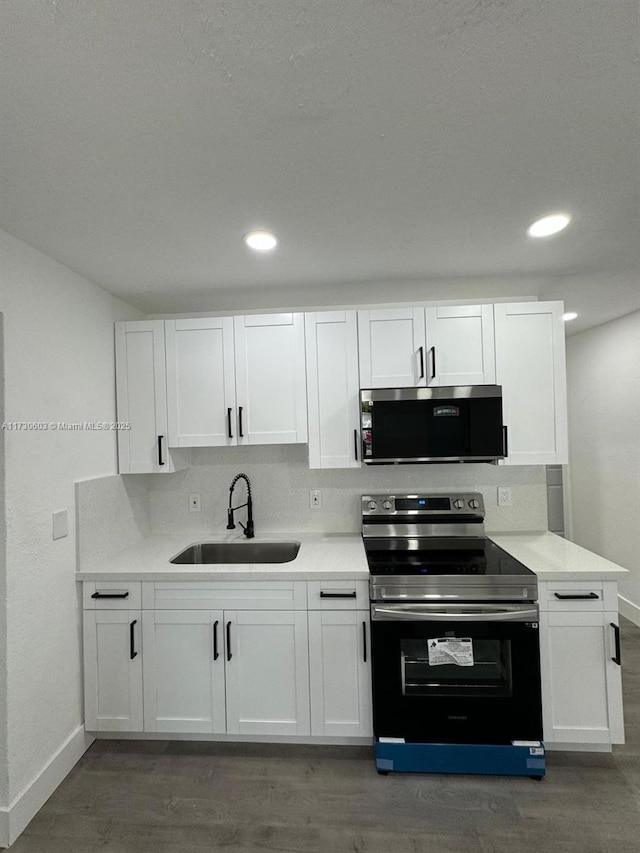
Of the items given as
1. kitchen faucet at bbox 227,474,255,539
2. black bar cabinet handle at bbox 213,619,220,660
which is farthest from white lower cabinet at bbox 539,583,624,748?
kitchen faucet at bbox 227,474,255,539

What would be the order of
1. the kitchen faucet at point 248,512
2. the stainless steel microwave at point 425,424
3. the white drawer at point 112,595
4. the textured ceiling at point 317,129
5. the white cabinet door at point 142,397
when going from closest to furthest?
the textured ceiling at point 317,129, the white drawer at point 112,595, the stainless steel microwave at point 425,424, the white cabinet door at point 142,397, the kitchen faucet at point 248,512

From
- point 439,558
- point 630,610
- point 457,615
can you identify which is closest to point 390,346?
point 439,558

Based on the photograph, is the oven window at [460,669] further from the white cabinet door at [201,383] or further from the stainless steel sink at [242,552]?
the white cabinet door at [201,383]

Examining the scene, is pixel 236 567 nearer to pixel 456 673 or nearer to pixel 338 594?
pixel 338 594

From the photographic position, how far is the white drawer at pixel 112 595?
2.05m

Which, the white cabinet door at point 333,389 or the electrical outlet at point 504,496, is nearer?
the white cabinet door at point 333,389

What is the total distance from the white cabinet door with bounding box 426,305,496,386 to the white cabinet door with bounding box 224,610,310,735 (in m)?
1.53

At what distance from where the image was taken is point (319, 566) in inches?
81.2

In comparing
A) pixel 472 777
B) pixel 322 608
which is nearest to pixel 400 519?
pixel 322 608

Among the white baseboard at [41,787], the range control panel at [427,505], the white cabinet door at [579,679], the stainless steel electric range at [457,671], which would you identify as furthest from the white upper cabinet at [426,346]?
the white baseboard at [41,787]

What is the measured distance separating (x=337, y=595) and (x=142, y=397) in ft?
5.26

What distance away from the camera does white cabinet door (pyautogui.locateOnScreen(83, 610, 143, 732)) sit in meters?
2.04

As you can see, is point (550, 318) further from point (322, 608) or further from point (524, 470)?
point (322, 608)

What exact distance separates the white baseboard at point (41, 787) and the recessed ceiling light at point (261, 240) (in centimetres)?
247
